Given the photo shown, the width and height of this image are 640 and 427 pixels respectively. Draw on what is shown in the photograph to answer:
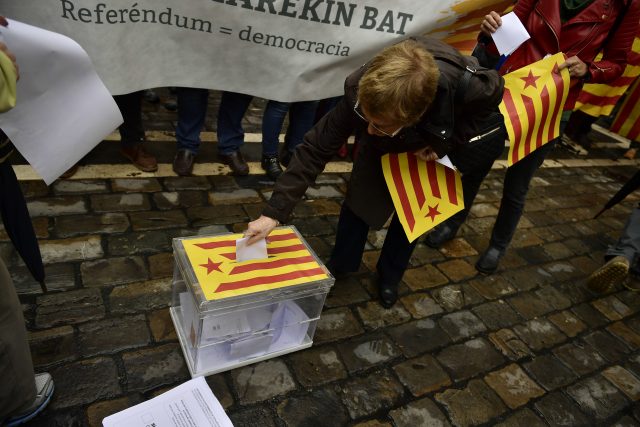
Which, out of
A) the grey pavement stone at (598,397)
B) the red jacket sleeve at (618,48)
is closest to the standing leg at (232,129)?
the red jacket sleeve at (618,48)

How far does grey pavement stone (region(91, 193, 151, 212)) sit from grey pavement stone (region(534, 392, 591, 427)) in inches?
A: 107

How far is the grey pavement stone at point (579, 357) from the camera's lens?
272cm

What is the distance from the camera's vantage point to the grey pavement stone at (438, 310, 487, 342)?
8.97 feet

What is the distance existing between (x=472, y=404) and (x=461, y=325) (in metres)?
0.59

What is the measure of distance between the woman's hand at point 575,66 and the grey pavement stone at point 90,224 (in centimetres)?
285

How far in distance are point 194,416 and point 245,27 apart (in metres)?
2.36

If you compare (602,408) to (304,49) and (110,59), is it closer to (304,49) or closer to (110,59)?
(304,49)

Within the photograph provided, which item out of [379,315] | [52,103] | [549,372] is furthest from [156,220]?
[549,372]

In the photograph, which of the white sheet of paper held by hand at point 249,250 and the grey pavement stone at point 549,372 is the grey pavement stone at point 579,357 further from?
the white sheet of paper held by hand at point 249,250

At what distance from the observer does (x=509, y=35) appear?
2584 millimetres

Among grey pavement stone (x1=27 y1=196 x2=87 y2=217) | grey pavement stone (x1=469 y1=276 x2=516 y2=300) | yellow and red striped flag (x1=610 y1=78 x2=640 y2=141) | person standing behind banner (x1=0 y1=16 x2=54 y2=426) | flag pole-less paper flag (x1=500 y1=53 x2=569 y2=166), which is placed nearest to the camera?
person standing behind banner (x1=0 y1=16 x2=54 y2=426)

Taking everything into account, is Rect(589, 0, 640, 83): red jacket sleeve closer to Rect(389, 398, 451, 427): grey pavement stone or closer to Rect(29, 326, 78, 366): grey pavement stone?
Rect(389, 398, 451, 427): grey pavement stone

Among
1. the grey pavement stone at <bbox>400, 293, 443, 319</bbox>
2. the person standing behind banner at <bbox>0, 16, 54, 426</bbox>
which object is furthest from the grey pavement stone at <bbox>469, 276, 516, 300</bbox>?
the person standing behind banner at <bbox>0, 16, 54, 426</bbox>

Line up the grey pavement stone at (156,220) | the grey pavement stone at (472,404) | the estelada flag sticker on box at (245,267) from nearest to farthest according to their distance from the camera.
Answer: the estelada flag sticker on box at (245,267)
the grey pavement stone at (472,404)
the grey pavement stone at (156,220)
